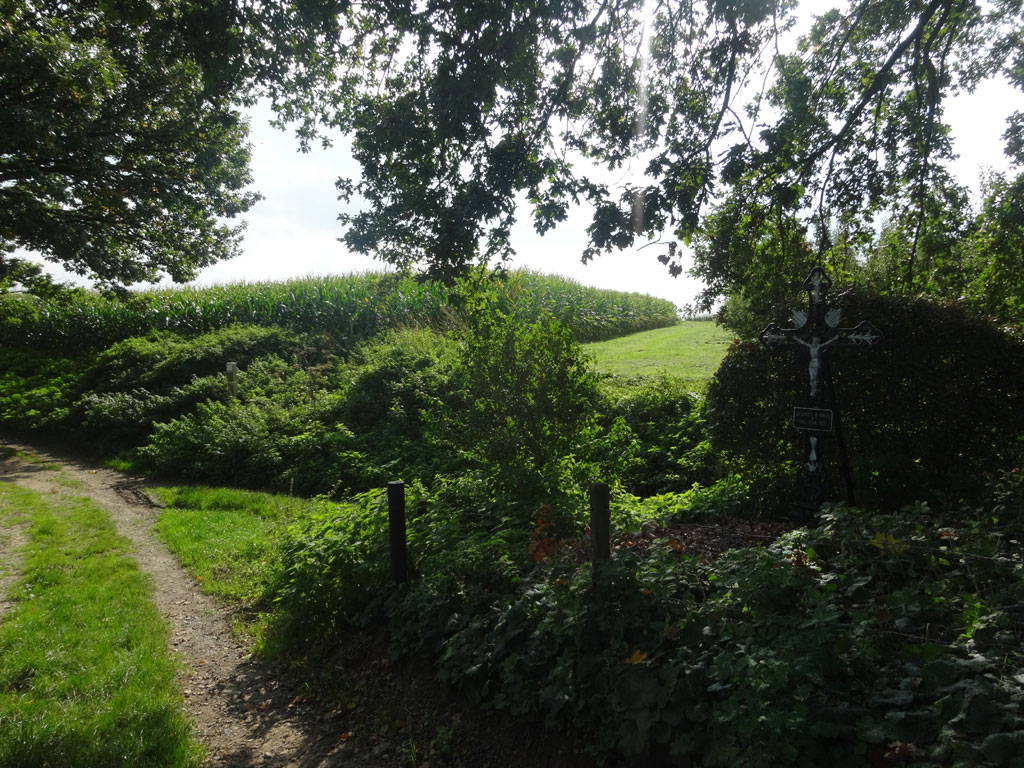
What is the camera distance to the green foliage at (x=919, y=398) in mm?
5910

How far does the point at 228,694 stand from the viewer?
5250 millimetres

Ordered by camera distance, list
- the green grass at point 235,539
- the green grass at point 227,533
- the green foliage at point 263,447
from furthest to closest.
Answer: the green foliage at point 263,447
the green grass at point 227,533
the green grass at point 235,539

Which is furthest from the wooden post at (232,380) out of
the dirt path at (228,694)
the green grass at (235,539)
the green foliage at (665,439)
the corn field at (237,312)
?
the green foliage at (665,439)

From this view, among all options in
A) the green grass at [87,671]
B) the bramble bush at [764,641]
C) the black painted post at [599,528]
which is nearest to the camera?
the bramble bush at [764,641]

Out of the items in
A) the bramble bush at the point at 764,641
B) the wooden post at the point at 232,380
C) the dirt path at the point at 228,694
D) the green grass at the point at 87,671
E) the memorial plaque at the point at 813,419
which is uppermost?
the wooden post at the point at 232,380

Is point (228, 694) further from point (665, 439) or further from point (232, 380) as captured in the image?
point (232, 380)

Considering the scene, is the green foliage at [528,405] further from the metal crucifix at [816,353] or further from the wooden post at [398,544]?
the metal crucifix at [816,353]

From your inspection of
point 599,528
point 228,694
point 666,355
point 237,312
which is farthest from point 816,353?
point 237,312

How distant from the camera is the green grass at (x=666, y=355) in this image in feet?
49.7

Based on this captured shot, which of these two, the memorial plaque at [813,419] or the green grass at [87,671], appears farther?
the memorial plaque at [813,419]

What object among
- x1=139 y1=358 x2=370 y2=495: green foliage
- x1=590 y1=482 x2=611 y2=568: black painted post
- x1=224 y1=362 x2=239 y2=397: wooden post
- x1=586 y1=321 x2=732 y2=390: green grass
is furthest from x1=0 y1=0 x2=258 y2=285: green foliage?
x1=586 y1=321 x2=732 y2=390: green grass

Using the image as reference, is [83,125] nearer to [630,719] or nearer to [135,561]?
[135,561]

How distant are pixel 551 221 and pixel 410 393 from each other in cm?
815

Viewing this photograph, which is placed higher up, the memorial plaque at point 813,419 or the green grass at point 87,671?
the memorial plaque at point 813,419
